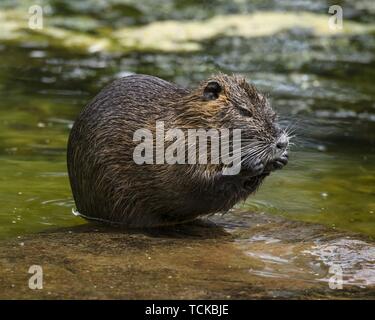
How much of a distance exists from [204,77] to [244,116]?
5.24 meters

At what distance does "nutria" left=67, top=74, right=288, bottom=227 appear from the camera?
6074 mm

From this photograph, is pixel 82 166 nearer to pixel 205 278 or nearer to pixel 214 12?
pixel 205 278

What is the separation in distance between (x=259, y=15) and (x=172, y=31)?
1569 mm

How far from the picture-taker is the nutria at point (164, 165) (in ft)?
19.9

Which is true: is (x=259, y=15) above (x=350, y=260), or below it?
above

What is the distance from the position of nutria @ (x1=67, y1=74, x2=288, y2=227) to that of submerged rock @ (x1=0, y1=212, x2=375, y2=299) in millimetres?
196

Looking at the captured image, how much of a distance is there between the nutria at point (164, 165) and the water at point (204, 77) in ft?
0.97

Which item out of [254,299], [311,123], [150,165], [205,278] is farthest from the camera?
[311,123]

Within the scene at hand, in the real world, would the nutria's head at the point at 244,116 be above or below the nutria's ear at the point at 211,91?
below

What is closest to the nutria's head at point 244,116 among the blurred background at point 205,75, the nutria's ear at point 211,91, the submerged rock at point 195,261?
the nutria's ear at point 211,91

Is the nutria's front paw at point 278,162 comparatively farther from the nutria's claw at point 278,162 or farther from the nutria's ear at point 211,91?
the nutria's ear at point 211,91

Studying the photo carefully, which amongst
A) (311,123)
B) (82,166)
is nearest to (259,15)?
(311,123)

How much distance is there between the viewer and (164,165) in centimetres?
617

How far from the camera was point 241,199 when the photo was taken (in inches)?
249
